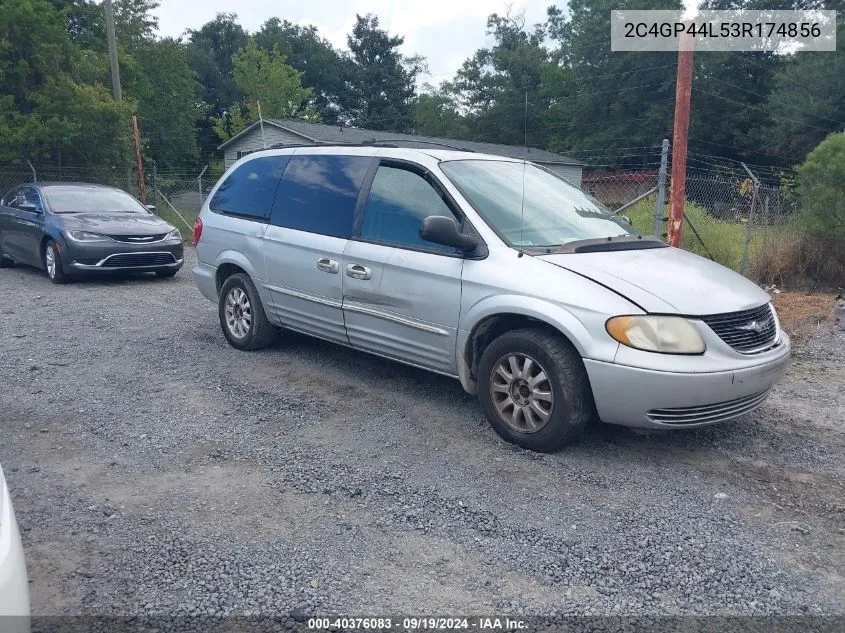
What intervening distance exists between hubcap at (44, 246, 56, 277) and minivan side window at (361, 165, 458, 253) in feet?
23.5

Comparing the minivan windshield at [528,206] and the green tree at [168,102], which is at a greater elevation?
the green tree at [168,102]

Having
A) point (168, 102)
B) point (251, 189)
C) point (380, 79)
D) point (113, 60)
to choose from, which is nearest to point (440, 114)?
point (380, 79)

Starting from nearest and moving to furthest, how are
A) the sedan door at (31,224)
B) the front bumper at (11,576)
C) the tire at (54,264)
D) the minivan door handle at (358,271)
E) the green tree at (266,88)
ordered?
1. the front bumper at (11,576)
2. the minivan door handle at (358,271)
3. the tire at (54,264)
4. the sedan door at (31,224)
5. the green tree at (266,88)

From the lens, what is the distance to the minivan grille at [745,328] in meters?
4.15

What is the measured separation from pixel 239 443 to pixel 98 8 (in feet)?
99.4

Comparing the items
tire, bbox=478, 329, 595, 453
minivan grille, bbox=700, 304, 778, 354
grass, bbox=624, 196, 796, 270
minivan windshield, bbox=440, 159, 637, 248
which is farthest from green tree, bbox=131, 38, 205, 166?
minivan grille, bbox=700, 304, 778, 354

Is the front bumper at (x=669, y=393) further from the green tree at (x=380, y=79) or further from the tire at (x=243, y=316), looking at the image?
the green tree at (x=380, y=79)

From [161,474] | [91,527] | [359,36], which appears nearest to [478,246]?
[161,474]

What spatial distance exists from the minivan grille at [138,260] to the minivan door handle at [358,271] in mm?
6329

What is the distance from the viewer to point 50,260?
1076cm

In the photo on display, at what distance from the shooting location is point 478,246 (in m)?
4.68

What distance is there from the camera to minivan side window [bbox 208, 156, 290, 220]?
6.37 m

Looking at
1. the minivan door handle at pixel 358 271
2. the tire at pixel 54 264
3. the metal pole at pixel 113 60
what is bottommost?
the tire at pixel 54 264

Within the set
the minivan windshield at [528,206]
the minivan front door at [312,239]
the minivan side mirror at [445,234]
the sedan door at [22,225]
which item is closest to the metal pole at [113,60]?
the sedan door at [22,225]
